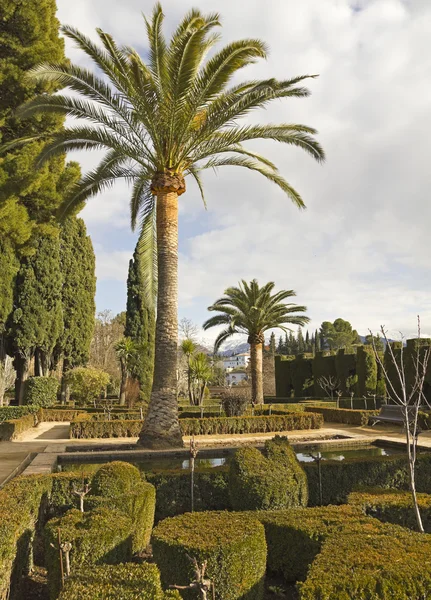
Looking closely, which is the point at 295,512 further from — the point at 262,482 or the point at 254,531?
the point at 254,531

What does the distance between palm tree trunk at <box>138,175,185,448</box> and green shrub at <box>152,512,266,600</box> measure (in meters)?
7.84

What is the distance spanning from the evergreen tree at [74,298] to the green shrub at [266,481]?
24136mm

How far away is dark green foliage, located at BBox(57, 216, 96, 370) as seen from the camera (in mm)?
29156

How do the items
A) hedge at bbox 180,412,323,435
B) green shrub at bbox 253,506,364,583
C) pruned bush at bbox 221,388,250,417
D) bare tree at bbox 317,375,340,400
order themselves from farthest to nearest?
bare tree at bbox 317,375,340,400 < pruned bush at bbox 221,388,250,417 < hedge at bbox 180,412,323,435 < green shrub at bbox 253,506,364,583

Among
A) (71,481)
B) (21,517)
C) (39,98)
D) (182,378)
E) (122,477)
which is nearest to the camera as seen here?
(21,517)

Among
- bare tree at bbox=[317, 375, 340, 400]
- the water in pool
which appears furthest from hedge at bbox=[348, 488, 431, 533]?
bare tree at bbox=[317, 375, 340, 400]

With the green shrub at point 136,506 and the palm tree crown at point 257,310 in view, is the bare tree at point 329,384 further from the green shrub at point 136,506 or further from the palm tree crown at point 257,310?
the green shrub at point 136,506

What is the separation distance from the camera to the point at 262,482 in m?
5.50

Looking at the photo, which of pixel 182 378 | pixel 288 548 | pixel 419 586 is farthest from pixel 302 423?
pixel 182 378

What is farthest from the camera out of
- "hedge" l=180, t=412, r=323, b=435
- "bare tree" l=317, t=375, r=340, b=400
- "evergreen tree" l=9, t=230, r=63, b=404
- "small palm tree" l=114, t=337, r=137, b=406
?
"bare tree" l=317, t=375, r=340, b=400

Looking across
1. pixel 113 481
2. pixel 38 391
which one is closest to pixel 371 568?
pixel 113 481

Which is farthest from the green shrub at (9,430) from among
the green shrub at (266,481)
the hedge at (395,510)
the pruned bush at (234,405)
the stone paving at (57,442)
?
the hedge at (395,510)

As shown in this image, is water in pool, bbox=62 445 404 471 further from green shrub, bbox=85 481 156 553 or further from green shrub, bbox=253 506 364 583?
green shrub, bbox=253 506 364 583

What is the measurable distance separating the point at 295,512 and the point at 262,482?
616mm
